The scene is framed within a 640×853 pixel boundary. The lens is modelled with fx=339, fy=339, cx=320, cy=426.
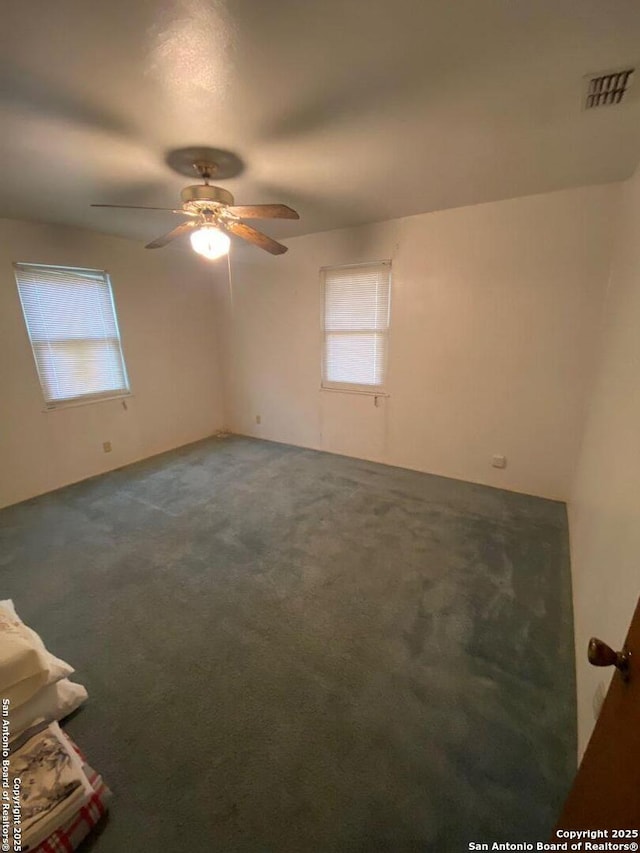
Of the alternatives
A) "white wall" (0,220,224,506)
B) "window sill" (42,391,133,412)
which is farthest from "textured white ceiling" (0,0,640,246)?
"window sill" (42,391,133,412)

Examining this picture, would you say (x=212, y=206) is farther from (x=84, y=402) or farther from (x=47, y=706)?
(x=84, y=402)

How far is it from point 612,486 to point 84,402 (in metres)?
4.36

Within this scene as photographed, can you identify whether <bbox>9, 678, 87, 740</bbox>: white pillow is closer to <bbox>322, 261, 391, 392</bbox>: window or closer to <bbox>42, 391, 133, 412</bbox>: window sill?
<bbox>42, 391, 133, 412</bbox>: window sill

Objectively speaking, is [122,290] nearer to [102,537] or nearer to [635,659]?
[102,537]

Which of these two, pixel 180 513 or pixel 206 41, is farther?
pixel 180 513

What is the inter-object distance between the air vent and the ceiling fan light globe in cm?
187

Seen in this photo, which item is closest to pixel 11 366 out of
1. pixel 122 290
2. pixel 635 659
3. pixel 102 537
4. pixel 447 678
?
pixel 122 290

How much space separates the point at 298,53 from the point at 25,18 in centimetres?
86

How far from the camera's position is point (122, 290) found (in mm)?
3727

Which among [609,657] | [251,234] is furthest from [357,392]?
[609,657]

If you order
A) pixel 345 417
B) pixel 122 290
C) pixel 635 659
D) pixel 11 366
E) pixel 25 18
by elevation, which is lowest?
pixel 345 417

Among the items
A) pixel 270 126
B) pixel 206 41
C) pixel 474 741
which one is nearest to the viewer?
pixel 206 41

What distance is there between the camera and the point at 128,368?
392 cm

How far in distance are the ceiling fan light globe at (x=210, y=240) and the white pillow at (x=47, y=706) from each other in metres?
2.24
